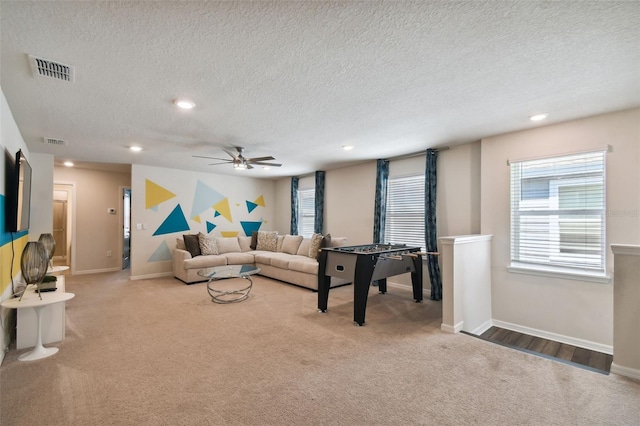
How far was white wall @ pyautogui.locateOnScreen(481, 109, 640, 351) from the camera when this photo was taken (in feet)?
9.78

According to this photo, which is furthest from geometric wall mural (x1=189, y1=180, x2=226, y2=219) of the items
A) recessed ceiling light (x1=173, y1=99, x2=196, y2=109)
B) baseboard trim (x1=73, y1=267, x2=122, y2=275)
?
recessed ceiling light (x1=173, y1=99, x2=196, y2=109)

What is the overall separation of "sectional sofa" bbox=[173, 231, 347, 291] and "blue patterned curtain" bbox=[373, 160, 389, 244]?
0.65m

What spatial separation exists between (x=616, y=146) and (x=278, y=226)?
6.90 m

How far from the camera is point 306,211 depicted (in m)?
7.48

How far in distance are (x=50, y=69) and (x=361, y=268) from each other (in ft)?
10.9

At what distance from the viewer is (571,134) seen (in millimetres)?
3324

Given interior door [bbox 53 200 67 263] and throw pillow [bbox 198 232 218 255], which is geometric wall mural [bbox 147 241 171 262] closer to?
throw pillow [bbox 198 232 218 255]

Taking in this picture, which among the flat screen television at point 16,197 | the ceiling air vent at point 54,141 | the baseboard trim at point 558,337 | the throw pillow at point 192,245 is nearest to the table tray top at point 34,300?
the flat screen television at point 16,197

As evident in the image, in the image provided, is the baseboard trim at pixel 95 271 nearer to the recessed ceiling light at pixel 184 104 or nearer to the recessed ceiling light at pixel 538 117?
the recessed ceiling light at pixel 184 104

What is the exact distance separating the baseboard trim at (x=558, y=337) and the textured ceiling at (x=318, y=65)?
252cm

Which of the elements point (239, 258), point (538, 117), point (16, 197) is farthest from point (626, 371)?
point (239, 258)

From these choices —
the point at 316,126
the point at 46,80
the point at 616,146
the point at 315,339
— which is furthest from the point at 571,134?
the point at 46,80

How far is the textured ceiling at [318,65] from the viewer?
163 centimetres

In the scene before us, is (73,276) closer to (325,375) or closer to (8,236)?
(8,236)
